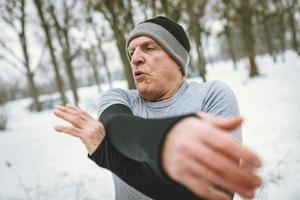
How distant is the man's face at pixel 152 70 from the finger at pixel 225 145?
3.77ft

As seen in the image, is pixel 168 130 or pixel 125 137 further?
pixel 125 137

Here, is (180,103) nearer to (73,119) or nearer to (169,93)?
(169,93)

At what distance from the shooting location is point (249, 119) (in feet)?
26.2

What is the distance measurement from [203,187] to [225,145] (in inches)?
4.7

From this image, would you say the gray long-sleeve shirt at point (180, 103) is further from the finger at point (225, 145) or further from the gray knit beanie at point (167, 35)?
the finger at point (225, 145)

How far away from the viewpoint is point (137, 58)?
181cm

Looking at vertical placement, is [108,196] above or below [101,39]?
below

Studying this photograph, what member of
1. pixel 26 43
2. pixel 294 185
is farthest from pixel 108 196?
pixel 26 43

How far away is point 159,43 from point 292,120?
20.9 feet

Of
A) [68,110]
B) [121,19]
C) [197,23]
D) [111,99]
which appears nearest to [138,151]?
[68,110]

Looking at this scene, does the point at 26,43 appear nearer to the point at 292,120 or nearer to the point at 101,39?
the point at 101,39

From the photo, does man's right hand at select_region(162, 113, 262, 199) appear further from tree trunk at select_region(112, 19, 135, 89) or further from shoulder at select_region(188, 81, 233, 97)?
tree trunk at select_region(112, 19, 135, 89)

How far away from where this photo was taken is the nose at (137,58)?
1.81m

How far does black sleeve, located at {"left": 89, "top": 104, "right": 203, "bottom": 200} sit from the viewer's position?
0.77 m
